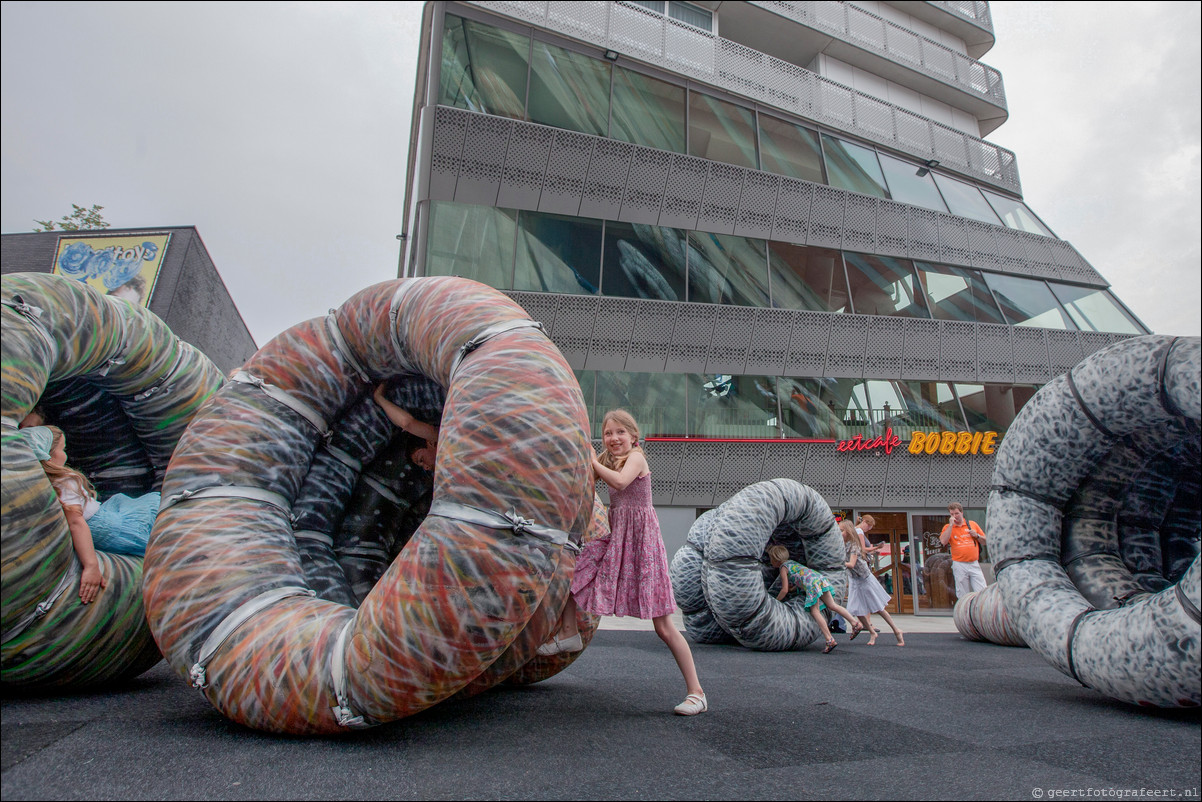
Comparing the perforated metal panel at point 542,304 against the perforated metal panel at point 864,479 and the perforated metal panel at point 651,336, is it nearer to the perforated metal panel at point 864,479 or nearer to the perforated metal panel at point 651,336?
the perforated metal panel at point 651,336

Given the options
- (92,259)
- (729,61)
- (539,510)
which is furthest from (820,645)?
(92,259)

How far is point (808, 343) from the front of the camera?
14883mm

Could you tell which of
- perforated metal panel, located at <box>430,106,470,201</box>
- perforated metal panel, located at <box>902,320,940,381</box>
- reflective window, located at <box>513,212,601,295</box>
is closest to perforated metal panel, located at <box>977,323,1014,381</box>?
perforated metal panel, located at <box>902,320,940,381</box>

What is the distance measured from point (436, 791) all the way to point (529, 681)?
1.96 meters

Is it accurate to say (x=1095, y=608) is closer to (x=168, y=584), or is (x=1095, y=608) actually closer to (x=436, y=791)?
(x=436, y=791)

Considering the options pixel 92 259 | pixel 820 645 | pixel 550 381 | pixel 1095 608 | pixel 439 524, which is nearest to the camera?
pixel 439 524

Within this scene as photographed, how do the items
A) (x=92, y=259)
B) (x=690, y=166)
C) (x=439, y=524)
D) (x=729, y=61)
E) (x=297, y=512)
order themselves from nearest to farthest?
(x=439, y=524) < (x=297, y=512) < (x=690, y=166) < (x=729, y=61) < (x=92, y=259)

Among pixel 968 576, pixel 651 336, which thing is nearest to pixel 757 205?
pixel 651 336

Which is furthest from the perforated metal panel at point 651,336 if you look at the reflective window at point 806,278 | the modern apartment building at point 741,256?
the reflective window at point 806,278

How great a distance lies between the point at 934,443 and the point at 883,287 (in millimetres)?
3890

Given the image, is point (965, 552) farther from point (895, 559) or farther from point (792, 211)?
point (792, 211)

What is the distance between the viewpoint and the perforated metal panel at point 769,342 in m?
14.6

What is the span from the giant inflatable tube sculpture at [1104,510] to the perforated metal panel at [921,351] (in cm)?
1184

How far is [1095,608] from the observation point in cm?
378
